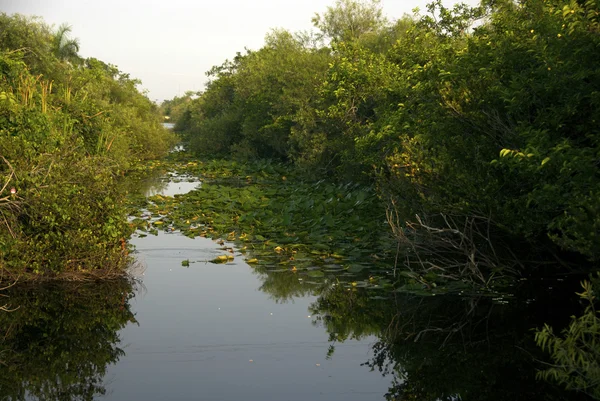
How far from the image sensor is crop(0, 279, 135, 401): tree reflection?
25.2 ft

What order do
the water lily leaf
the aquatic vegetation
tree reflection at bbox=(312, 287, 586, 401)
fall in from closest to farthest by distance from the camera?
1. tree reflection at bbox=(312, 287, 586, 401)
2. the water lily leaf
3. the aquatic vegetation

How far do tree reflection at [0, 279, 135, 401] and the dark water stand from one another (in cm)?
2

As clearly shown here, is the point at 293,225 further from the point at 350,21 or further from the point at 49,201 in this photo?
the point at 350,21

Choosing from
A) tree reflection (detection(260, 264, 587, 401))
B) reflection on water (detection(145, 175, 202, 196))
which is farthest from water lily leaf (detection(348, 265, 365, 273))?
reflection on water (detection(145, 175, 202, 196))

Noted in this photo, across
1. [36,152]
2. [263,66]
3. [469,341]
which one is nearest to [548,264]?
[469,341]

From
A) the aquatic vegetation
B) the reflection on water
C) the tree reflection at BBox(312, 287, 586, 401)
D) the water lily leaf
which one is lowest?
the tree reflection at BBox(312, 287, 586, 401)

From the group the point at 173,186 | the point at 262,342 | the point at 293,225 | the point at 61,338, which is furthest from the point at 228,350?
the point at 173,186

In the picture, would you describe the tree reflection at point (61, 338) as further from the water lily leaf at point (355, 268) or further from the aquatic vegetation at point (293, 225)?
the water lily leaf at point (355, 268)

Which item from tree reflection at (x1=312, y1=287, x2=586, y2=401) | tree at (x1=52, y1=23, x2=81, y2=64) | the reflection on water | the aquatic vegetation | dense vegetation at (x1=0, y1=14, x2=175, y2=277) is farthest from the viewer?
tree at (x1=52, y1=23, x2=81, y2=64)

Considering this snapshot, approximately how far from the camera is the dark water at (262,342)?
770 cm

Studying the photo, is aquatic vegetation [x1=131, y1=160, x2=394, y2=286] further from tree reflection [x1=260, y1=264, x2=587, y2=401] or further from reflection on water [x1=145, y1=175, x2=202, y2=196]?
reflection on water [x1=145, y1=175, x2=202, y2=196]

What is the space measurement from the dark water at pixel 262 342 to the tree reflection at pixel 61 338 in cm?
2

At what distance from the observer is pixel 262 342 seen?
30.5ft

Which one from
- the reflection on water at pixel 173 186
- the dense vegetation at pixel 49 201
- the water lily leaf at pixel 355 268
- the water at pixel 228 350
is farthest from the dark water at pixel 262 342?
the reflection on water at pixel 173 186
